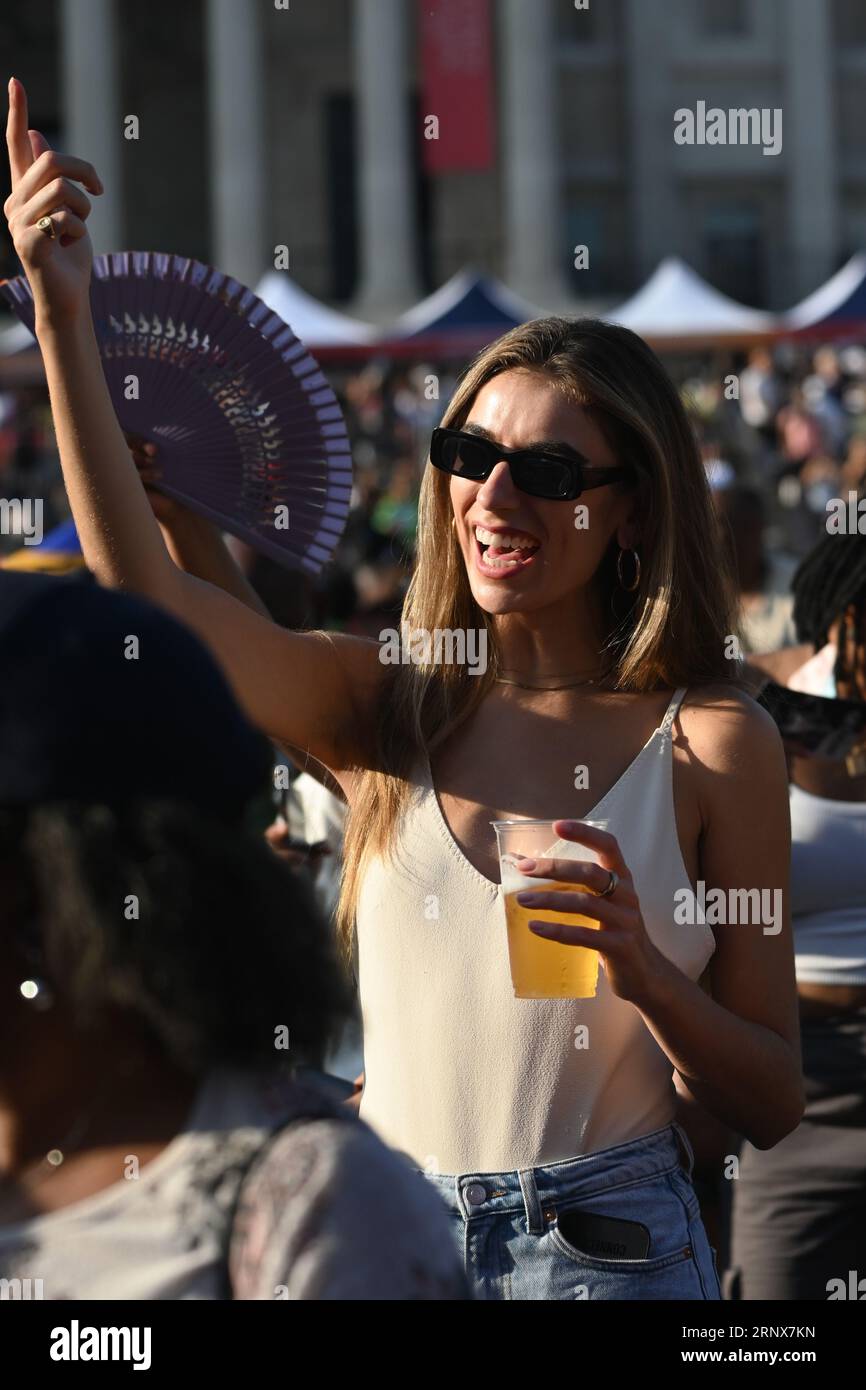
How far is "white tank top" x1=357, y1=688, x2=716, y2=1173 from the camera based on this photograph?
227cm

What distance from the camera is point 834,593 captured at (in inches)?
145

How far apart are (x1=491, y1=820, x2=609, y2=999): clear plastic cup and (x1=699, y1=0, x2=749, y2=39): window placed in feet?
135

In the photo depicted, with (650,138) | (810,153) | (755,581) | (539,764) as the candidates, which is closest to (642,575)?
(539,764)

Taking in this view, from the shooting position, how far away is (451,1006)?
7.52 feet

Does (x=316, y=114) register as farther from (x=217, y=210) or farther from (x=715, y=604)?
(x=715, y=604)

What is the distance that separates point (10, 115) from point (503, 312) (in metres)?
17.7

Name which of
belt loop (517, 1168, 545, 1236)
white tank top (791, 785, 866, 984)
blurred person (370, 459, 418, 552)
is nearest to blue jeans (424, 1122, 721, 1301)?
belt loop (517, 1168, 545, 1236)

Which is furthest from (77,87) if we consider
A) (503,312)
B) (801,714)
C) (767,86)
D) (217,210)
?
(801,714)

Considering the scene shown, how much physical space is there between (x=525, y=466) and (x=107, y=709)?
46.7 inches

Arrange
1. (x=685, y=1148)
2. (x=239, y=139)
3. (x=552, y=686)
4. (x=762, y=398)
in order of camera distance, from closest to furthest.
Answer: (x=685, y=1148) → (x=552, y=686) → (x=762, y=398) → (x=239, y=139)

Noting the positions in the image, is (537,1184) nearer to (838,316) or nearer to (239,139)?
(838,316)

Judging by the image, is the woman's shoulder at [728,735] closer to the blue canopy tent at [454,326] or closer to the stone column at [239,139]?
the blue canopy tent at [454,326]

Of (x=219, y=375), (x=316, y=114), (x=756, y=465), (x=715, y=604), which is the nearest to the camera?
(x=715, y=604)
